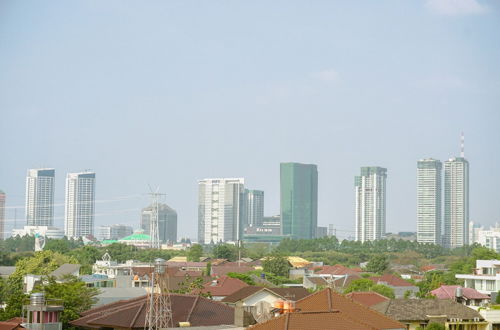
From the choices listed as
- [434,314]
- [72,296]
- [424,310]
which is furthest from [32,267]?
[434,314]

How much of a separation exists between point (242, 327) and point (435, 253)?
11841cm

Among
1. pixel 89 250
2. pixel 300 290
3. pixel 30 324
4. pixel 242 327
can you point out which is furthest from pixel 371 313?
pixel 89 250

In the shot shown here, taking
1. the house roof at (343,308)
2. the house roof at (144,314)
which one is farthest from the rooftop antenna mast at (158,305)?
the house roof at (343,308)

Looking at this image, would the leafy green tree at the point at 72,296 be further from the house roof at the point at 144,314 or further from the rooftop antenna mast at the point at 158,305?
the rooftop antenna mast at the point at 158,305

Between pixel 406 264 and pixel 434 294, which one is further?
pixel 406 264

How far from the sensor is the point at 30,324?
91.1ft

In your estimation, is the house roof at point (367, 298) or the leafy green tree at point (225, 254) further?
the leafy green tree at point (225, 254)

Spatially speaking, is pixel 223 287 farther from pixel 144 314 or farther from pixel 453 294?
pixel 144 314

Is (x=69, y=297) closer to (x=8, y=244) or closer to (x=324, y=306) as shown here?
(x=324, y=306)

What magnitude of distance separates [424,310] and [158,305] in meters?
9.37

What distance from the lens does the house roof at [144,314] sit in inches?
1180

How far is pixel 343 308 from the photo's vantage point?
27844 mm

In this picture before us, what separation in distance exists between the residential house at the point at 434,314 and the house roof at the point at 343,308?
4.08m

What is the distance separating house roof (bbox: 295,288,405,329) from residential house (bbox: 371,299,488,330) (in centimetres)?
408
